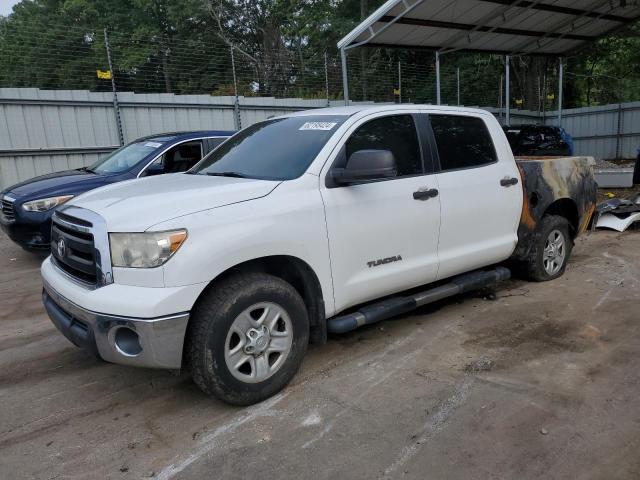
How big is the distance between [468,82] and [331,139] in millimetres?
23477

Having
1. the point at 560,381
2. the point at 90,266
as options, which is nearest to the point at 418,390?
the point at 560,381

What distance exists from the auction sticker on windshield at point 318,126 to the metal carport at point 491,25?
7238 mm

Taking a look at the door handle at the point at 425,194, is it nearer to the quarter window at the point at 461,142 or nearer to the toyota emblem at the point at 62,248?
the quarter window at the point at 461,142

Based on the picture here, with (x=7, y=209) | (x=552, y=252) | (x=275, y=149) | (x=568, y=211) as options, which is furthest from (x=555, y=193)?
(x=7, y=209)

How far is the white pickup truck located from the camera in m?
3.00

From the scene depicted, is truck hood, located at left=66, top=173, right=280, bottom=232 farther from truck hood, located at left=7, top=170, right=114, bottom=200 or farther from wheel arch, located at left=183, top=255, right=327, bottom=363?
truck hood, located at left=7, top=170, right=114, bottom=200

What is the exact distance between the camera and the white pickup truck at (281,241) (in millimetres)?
3000

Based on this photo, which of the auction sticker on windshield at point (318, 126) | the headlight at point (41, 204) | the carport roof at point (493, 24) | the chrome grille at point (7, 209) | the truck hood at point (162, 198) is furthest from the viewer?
the carport roof at point (493, 24)

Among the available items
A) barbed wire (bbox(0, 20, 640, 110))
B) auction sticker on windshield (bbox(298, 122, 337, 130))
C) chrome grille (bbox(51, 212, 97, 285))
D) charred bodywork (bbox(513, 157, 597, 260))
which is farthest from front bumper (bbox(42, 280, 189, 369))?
barbed wire (bbox(0, 20, 640, 110))

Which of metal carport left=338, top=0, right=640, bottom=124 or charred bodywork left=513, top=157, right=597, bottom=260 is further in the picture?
metal carport left=338, top=0, right=640, bottom=124

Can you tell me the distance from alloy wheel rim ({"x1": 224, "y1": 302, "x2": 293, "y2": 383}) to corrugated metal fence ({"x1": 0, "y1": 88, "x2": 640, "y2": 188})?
9.44 meters

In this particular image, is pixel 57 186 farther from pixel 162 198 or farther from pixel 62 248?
pixel 162 198

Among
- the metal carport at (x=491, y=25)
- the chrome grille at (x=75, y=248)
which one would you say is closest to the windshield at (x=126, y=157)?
the chrome grille at (x=75, y=248)

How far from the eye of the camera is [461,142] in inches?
186
